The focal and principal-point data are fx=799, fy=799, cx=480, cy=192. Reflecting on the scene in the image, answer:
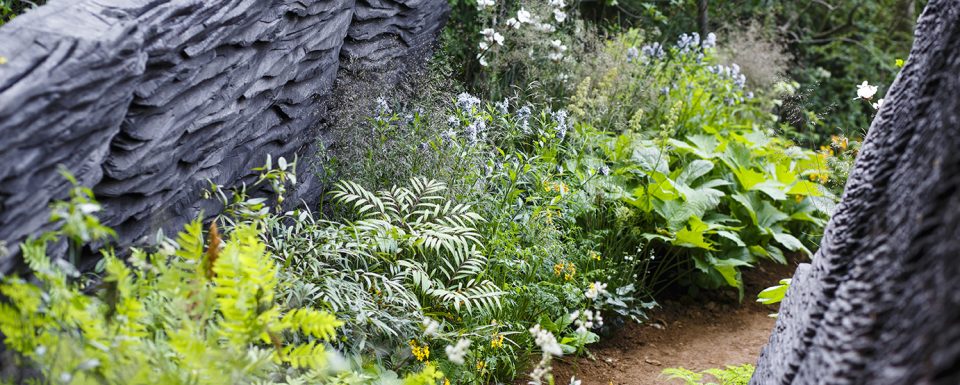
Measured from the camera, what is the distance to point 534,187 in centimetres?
452

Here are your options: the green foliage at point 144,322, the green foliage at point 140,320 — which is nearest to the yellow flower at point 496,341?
the green foliage at point 140,320

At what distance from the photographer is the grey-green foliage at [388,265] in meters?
3.11

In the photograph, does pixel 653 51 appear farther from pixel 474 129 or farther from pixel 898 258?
pixel 898 258


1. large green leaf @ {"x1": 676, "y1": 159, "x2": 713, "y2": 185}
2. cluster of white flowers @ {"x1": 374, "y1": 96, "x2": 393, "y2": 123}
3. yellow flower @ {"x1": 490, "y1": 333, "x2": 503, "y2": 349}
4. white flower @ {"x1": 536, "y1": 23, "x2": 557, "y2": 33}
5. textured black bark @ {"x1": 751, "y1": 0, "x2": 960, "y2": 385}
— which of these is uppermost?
textured black bark @ {"x1": 751, "y1": 0, "x2": 960, "y2": 385}

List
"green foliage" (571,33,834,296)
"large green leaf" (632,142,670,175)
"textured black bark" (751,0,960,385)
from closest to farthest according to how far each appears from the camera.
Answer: "textured black bark" (751,0,960,385)
"green foliage" (571,33,834,296)
"large green leaf" (632,142,670,175)

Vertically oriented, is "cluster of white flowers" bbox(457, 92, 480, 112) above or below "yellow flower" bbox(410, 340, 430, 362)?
above

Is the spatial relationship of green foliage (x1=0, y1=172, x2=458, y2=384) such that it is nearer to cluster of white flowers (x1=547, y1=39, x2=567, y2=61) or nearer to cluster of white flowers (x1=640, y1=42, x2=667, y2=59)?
cluster of white flowers (x1=547, y1=39, x2=567, y2=61)

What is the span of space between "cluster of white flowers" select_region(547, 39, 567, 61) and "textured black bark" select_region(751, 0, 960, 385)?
10.7 feet

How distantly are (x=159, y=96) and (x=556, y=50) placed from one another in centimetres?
353

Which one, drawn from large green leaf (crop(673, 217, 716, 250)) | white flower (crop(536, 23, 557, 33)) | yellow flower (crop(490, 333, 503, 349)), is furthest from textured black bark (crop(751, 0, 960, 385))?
white flower (crop(536, 23, 557, 33))

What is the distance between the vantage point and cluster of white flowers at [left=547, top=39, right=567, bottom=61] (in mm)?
5531

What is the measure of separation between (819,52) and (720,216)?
17.6 ft

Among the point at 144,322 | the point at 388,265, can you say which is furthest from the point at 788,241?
the point at 144,322

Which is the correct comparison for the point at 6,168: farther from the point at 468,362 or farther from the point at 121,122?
the point at 468,362
